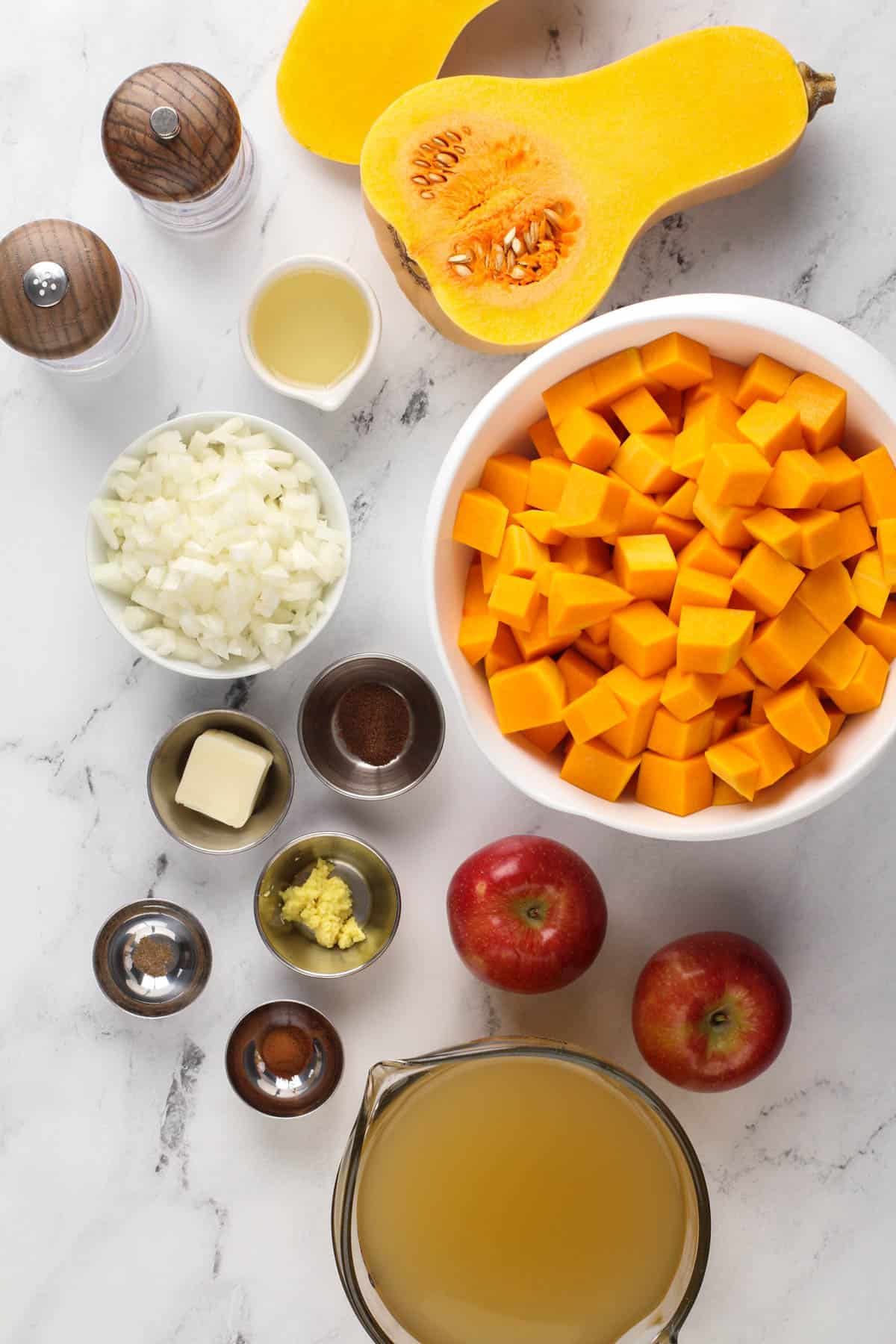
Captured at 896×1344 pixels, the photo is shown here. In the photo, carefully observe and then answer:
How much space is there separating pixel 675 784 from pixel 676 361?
1.58 ft

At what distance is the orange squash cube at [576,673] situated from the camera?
1.33m

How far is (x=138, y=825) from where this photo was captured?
1614 millimetres

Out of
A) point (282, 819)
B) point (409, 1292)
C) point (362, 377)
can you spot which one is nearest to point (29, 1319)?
point (409, 1292)

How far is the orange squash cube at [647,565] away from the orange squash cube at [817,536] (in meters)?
0.14

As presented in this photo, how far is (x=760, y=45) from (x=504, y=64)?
37 cm

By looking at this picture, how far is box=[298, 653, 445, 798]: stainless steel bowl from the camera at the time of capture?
5.08 feet

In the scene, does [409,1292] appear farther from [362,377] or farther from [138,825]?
[362,377]

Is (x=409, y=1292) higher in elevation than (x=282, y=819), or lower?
lower

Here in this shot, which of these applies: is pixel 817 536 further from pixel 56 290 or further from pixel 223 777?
pixel 56 290

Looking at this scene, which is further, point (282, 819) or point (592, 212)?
point (282, 819)

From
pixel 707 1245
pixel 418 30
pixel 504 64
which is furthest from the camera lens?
pixel 504 64

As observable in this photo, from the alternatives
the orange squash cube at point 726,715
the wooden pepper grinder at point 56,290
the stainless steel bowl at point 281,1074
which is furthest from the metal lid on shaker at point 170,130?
the stainless steel bowl at point 281,1074

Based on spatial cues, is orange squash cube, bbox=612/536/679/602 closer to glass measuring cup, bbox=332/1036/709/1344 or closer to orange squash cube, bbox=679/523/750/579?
orange squash cube, bbox=679/523/750/579

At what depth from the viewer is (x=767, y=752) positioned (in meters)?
1.27
